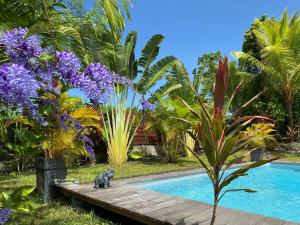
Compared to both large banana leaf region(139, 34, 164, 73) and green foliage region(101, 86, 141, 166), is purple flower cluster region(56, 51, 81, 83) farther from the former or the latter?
large banana leaf region(139, 34, 164, 73)

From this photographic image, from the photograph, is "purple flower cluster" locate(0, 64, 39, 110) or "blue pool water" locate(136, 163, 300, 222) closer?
"purple flower cluster" locate(0, 64, 39, 110)

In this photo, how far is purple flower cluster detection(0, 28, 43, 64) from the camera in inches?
92.0

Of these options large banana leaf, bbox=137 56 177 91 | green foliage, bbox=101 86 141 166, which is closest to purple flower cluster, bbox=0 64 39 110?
green foliage, bbox=101 86 141 166

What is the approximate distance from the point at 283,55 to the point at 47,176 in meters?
13.4

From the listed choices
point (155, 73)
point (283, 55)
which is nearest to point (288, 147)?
point (283, 55)

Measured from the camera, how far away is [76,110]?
9.66 m

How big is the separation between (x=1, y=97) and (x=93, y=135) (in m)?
10.2

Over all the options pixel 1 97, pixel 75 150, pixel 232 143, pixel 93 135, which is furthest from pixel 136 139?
pixel 1 97

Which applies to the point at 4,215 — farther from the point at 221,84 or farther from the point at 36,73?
the point at 221,84

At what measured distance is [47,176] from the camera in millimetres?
6125

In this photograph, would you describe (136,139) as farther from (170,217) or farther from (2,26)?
(2,26)

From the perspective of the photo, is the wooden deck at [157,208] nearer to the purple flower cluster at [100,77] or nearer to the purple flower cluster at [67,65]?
the purple flower cluster at [100,77]

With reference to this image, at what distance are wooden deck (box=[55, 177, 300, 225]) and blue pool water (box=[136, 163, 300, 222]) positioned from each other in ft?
8.19

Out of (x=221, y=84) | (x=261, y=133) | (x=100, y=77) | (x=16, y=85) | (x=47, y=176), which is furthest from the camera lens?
(x=261, y=133)
